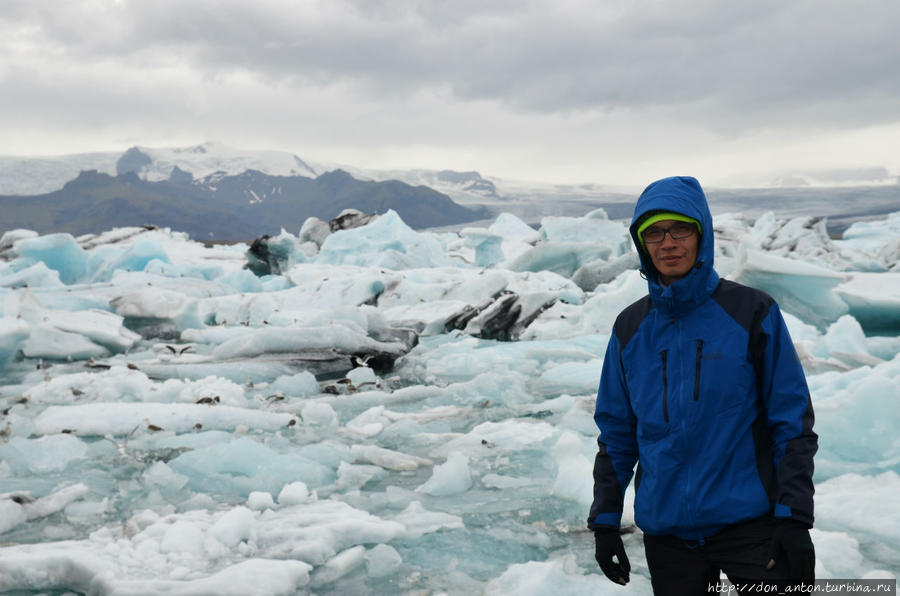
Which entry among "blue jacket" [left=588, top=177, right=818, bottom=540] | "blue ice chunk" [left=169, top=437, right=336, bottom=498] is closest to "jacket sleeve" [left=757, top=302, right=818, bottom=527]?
"blue jacket" [left=588, top=177, right=818, bottom=540]

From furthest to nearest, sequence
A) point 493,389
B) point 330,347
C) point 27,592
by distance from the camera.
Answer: point 330,347 < point 493,389 < point 27,592

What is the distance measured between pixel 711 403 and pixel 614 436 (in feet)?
1.15

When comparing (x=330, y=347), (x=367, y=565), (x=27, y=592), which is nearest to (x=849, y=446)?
(x=367, y=565)

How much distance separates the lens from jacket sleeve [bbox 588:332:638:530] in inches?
76.5

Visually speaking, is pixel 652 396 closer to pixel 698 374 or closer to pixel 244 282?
pixel 698 374

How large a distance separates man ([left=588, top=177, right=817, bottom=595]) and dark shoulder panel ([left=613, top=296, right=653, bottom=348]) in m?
0.03

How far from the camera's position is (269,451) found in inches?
187

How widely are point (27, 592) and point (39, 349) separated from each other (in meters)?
7.95

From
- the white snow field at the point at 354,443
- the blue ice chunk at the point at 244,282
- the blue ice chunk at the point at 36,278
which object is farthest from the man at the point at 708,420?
the blue ice chunk at the point at 244,282

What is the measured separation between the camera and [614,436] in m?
1.98

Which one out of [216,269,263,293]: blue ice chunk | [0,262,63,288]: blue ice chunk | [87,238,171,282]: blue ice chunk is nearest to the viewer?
[0,262,63,288]: blue ice chunk

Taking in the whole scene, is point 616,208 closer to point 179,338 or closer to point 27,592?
point 179,338

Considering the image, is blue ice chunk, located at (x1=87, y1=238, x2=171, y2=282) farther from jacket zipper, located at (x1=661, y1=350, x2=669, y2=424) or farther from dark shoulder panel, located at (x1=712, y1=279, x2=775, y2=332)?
dark shoulder panel, located at (x1=712, y1=279, x2=775, y2=332)

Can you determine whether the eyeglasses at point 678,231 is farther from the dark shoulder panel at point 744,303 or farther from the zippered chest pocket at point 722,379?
the zippered chest pocket at point 722,379
